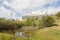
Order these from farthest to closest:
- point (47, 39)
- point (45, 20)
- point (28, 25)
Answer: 1. point (28, 25)
2. point (45, 20)
3. point (47, 39)

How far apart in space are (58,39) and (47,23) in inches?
1160

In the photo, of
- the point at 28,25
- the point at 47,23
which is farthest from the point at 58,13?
the point at 47,23

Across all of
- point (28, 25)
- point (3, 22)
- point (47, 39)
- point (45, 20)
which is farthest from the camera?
point (28, 25)

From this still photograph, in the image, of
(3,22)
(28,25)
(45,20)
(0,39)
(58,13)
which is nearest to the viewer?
(0,39)

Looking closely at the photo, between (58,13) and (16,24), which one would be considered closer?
(16,24)

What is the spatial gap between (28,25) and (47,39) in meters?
43.1

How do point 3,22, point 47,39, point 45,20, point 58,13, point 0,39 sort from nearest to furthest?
point 0,39, point 47,39, point 45,20, point 3,22, point 58,13

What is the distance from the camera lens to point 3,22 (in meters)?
80.4

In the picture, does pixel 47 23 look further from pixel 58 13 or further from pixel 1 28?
pixel 58 13

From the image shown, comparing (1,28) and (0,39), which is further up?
(0,39)

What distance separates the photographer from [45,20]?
7381 centimetres

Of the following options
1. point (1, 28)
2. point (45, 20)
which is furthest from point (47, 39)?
point (1, 28)

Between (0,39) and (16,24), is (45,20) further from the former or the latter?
(0,39)

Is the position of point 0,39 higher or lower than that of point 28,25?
higher
